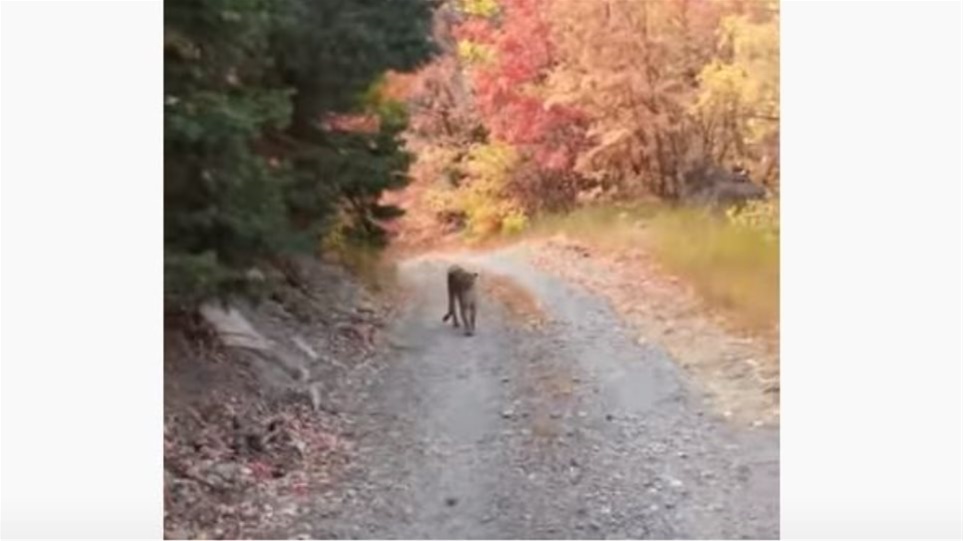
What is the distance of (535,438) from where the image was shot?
10.5ft

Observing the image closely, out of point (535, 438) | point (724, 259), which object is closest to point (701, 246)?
point (724, 259)

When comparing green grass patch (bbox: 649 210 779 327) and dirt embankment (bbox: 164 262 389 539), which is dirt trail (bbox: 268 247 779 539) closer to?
dirt embankment (bbox: 164 262 389 539)

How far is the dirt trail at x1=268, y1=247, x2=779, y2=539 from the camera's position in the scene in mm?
3109

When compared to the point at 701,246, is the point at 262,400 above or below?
below

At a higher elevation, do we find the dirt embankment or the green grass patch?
the green grass patch

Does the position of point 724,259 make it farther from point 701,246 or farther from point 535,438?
Answer: point 535,438

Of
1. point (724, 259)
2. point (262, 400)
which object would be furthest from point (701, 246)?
point (262, 400)

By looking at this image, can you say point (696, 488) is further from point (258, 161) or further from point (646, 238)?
point (258, 161)

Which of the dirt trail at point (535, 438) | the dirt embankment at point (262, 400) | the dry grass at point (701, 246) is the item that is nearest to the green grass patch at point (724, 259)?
the dry grass at point (701, 246)

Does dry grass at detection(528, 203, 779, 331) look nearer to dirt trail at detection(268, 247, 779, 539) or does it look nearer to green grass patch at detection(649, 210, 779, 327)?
green grass patch at detection(649, 210, 779, 327)

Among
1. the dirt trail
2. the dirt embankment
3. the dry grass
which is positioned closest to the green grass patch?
the dry grass

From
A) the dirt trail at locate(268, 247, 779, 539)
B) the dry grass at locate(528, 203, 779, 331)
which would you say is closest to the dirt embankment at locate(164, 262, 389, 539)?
the dirt trail at locate(268, 247, 779, 539)

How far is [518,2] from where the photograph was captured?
128 inches

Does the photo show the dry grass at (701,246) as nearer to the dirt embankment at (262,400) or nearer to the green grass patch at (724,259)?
the green grass patch at (724,259)
